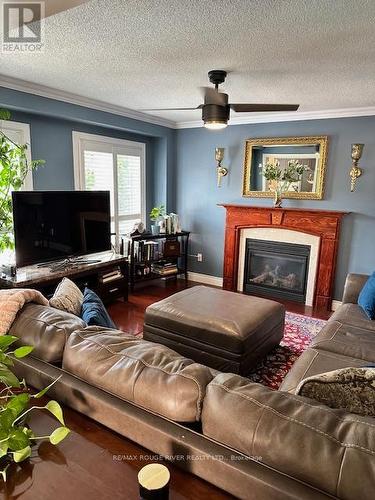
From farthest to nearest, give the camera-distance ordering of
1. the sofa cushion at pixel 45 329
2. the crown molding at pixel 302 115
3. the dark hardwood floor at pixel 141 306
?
the crown molding at pixel 302 115
the dark hardwood floor at pixel 141 306
the sofa cushion at pixel 45 329

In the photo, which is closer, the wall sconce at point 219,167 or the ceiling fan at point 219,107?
the ceiling fan at point 219,107

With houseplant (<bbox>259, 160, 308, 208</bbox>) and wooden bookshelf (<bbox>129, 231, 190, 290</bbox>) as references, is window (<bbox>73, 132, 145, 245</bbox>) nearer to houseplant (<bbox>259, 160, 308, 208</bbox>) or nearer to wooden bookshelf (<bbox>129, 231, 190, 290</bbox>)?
wooden bookshelf (<bbox>129, 231, 190, 290</bbox>)

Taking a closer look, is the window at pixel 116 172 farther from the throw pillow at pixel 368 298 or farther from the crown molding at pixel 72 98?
the throw pillow at pixel 368 298

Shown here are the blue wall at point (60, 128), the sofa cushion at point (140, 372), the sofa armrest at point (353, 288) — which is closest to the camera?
the sofa cushion at point (140, 372)

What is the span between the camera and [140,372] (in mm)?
1103

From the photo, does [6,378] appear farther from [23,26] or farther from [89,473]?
[23,26]

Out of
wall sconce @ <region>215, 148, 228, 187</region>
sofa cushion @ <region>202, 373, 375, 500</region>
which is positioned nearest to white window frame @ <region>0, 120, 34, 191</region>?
wall sconce @ <region>215, 148, 228, 187</region>

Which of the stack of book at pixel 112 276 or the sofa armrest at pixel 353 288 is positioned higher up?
the sofa armrest at pixel 353 288

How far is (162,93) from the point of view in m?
3.34

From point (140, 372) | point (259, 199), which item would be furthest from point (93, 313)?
point (259, 199)

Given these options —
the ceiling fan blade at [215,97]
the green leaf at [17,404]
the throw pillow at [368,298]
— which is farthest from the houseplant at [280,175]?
the green leaf at [17,404]

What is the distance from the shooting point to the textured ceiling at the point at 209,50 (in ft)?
5.57

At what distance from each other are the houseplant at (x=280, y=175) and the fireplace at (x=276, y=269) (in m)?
0.62

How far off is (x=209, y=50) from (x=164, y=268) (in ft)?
10.4
